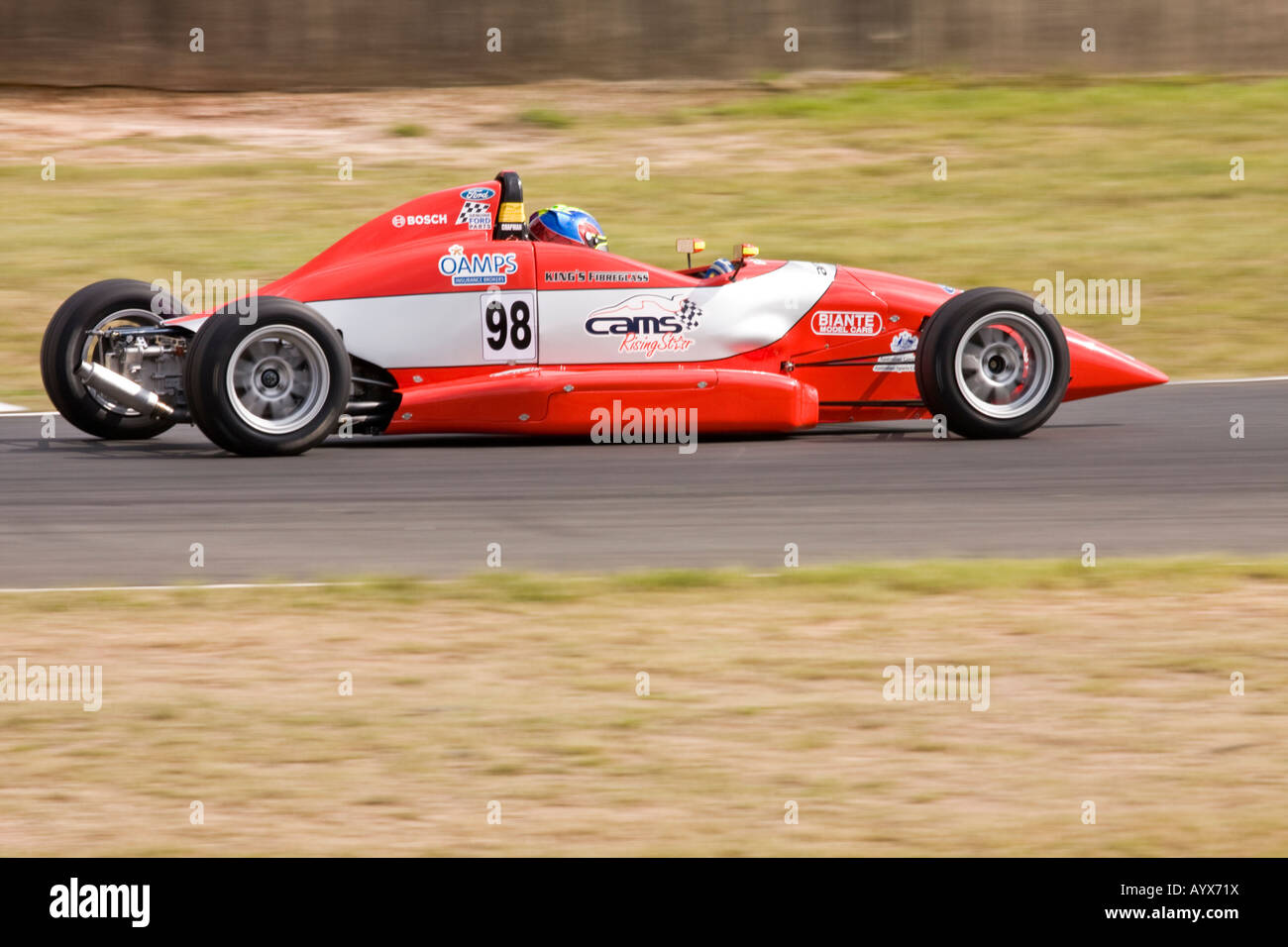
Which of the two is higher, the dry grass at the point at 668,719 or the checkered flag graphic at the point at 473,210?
the checkered flag graphic at the point at 473,210

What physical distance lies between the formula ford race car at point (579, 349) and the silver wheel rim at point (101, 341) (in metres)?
0.03

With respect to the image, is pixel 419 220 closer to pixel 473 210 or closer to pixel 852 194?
pixel 473 210

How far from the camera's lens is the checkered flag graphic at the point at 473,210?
10281 millimetres

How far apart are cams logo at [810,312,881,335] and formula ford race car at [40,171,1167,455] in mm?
11

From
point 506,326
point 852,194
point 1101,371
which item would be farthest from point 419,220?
point 852,194

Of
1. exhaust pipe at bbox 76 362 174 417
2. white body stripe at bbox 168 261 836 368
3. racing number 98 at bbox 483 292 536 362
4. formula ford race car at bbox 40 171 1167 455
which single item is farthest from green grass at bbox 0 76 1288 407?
racing number 98 at bbox 483 292 536 362

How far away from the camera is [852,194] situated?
19.9 metres

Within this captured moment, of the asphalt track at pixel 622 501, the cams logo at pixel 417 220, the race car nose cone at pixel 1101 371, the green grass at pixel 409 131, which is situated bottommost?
the asphalt track at pixel 622 501

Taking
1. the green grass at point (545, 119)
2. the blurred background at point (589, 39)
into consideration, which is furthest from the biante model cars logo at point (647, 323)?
the blurred background at point (589, 39)

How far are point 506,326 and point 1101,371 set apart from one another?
10.7 feet

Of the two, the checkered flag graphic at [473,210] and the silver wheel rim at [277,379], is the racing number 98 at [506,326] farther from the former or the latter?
the silver wheel rim at [277,379]

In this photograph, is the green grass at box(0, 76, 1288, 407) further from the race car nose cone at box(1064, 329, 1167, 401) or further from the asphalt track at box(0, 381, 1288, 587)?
the asphalt track at box(0, 381, 1288, 587)

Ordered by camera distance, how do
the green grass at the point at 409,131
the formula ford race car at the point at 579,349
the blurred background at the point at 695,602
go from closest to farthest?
the blurred background at the point at 695,602 < the formula ford race car at the point at 579,349 < the green grass at the point at 409,131

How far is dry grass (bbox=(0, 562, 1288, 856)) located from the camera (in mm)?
4391
